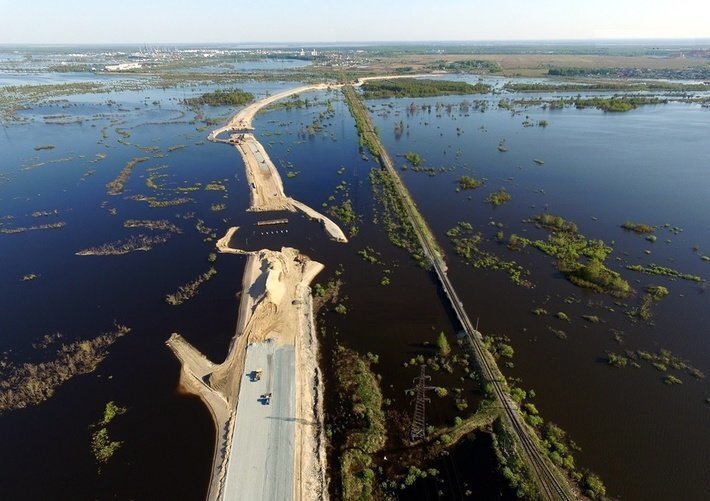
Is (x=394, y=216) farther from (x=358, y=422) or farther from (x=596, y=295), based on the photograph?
(x=358, y=422)

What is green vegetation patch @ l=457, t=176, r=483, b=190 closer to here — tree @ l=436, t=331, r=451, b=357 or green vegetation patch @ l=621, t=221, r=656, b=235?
Result: green vegetation patch @ l=621, t=221, r=656, b=235

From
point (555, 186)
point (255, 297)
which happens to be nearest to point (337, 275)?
point (255, 297)

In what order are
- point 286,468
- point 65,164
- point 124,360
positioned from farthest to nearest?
point 65,164
point 124,360
point 286,468

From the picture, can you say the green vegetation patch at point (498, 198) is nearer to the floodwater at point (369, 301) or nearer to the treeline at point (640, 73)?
the floodwater at point (369, 301)

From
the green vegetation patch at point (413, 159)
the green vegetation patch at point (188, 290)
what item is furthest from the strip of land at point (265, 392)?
the green vegetation patch at point (413, 159)

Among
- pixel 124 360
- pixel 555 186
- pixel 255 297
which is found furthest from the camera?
pixel 555 186

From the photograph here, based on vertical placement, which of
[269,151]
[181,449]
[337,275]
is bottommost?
[181,449]

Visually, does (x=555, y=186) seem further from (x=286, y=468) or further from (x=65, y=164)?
(x=65, y=164)
